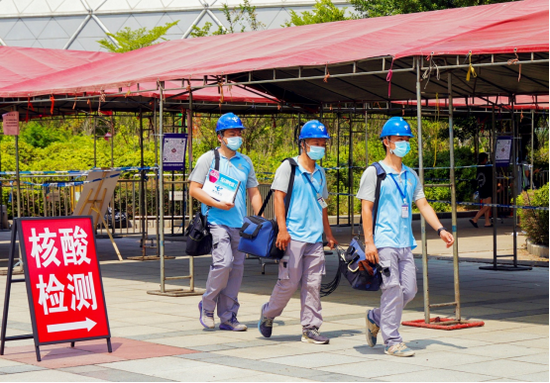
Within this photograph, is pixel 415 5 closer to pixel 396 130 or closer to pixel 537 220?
pixel 537 220

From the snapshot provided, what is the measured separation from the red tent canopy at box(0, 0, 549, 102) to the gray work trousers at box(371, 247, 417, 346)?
2.44m

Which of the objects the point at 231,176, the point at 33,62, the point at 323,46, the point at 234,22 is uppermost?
the point at 234,22

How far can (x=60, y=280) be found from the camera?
7.80 metres

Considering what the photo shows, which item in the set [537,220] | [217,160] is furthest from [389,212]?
[537,220]

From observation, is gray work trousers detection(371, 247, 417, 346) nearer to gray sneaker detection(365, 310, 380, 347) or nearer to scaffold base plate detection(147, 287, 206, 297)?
gray sneaker detection(365, 310, 380, 347)

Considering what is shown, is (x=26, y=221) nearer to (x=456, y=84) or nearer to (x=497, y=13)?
(x=497, y=13)

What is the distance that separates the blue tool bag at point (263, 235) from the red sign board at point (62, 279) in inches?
55.1

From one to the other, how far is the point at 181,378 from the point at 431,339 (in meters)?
2.76

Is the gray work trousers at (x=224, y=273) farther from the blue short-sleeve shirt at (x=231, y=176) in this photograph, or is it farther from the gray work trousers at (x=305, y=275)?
the gray work trousers at (x=305, y=275)

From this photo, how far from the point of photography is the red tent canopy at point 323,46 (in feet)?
31.4

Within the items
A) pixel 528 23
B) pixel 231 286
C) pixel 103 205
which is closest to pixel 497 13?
pixel 528 23

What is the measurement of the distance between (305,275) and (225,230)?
3.71 feet

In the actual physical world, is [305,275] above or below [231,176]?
below

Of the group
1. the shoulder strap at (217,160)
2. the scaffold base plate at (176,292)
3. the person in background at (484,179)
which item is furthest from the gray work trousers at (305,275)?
the person in background at (484,179)
